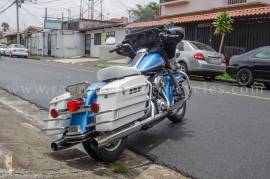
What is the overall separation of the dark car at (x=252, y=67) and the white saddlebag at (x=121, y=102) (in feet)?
30.2

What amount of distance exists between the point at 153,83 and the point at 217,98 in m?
4.82

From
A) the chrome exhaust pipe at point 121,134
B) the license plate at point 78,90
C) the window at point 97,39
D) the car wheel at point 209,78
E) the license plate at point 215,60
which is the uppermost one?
the window at point 97,39

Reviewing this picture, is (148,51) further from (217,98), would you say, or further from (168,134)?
(217,98)

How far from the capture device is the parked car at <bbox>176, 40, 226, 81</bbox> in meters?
16.6

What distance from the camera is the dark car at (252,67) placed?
13.8 meters

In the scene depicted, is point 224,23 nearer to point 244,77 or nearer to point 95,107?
point 244,77

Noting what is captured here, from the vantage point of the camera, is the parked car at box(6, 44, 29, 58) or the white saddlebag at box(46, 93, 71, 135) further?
the parked car at box(6, 44, 29, 58)

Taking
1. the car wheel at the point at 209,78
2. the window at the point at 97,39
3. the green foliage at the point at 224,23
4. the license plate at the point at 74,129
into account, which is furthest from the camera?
the window at the point at 97,39

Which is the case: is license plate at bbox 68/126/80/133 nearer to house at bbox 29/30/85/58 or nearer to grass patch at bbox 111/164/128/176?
grass patch at bbox 111/164/128/176

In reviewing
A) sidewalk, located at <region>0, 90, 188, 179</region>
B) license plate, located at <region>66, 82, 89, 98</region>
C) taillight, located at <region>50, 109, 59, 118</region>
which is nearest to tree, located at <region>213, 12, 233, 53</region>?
sidewalk, located at <region>0, 90, 188, 179</region>

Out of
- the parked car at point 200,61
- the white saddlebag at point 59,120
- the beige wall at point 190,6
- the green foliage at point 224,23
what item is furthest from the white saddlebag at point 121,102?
the beige wall at point 190,6

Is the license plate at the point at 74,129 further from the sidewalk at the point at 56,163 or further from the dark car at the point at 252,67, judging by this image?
the dark car at the point at 252,67

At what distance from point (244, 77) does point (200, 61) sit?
2438mm

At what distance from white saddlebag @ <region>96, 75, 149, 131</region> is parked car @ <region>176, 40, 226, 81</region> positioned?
11303mm
